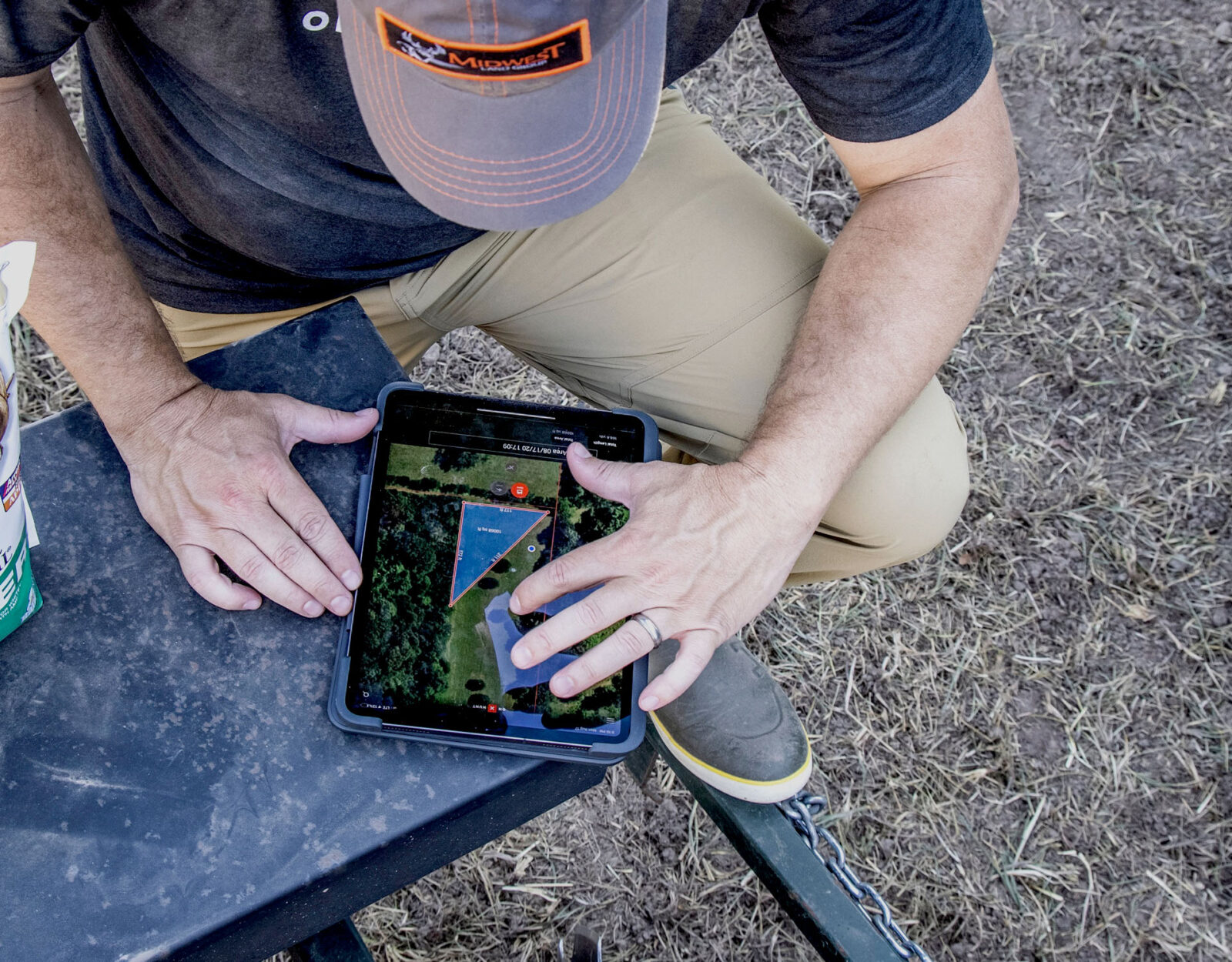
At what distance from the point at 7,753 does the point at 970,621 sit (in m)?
1.69

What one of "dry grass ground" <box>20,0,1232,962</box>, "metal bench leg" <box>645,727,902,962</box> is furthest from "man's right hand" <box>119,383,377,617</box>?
"dry grass ground" <box>20,0,1232,962</box>

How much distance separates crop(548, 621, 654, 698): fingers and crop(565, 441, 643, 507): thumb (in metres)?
0.16

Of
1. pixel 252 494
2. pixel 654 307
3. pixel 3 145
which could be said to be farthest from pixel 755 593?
pixel 3 145

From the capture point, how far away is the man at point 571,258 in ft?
3.15

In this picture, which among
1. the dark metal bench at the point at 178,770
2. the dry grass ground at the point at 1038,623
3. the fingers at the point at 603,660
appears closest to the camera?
the dark metal bench at the point at 178,770

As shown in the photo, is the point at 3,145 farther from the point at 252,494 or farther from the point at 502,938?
the point at 502,938

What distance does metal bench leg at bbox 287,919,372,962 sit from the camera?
1.33 meters

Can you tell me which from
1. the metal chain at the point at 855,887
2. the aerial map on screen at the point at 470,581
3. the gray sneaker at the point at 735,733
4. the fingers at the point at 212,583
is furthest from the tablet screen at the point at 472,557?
the metal chain at the point at 855,887

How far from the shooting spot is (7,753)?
101 cm

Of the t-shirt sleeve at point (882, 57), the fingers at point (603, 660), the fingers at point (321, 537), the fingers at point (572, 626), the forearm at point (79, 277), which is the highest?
the t-shirt sleeve at point (882, 57)

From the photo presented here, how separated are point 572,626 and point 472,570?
0.14 meters

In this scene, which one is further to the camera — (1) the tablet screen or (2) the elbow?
(2) the elbow

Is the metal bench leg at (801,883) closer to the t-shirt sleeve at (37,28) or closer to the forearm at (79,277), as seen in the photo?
the forearm at (79,277)

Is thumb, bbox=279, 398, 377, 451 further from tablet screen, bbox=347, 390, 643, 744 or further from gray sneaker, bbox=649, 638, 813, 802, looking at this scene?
gray sneaker, bbox=649, 638, 813, 802
